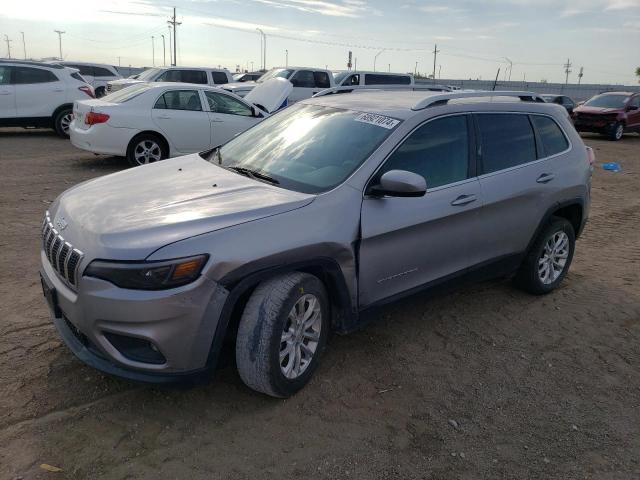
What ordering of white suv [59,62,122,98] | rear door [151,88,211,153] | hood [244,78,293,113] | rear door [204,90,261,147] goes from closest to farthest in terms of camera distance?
rear door [151,88,211,153] < rear door [204,90,261,147] < hood [244,78,293,113] < white suv [59,62,122,98]

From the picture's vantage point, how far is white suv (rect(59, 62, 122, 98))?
2236 cm

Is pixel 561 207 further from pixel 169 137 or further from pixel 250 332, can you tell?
pixel 169 137

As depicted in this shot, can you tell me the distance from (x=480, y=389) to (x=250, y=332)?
1.56m

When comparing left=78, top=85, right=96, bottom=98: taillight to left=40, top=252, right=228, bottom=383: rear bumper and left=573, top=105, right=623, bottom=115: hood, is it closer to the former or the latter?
left=40, top=252, right=228, bottom=383: rear bumper

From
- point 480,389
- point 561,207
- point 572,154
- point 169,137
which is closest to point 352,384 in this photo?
point 480,389

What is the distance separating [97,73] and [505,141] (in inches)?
901

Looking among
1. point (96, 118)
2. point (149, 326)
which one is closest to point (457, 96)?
point (149, 326)

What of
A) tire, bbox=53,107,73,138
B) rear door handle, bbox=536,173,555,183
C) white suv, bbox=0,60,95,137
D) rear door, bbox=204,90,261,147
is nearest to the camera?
rear door handle, bbox=536,173,555,183

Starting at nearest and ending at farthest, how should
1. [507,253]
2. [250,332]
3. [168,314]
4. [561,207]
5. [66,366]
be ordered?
Answer: [168,314] → [250,332] → [66,366] → [507,253] → [561,207]

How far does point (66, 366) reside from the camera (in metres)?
3.41

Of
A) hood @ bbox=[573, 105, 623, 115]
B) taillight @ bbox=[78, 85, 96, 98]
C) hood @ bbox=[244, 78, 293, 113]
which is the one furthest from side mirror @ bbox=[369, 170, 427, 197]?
hood @ bbox=[573, 105, 623, 115]

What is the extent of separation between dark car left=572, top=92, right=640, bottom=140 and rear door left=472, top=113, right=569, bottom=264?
1671cm

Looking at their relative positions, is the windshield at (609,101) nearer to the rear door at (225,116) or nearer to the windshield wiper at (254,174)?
the rear door at (225,116)

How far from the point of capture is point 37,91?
13.4 meters
